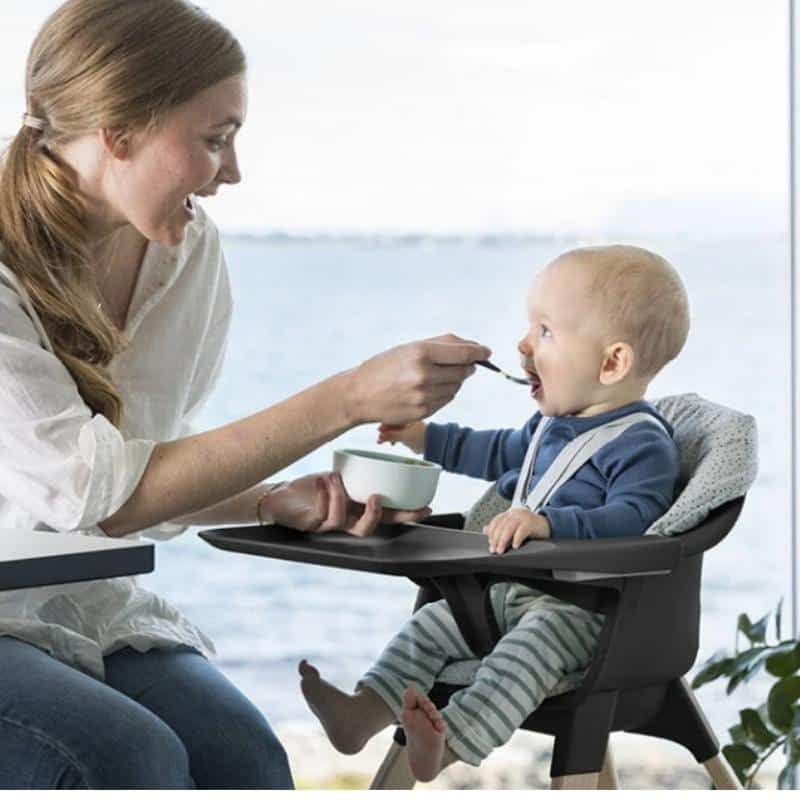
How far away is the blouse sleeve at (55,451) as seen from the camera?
5.76 ft

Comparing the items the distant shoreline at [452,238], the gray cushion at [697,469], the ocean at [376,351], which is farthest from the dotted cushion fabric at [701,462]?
the distant shoreline at [452,238]

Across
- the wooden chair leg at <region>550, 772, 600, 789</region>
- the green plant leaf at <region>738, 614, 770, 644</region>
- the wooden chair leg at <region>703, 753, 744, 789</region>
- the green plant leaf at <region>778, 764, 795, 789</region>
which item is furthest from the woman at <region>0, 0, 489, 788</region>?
the green plant leaf at <region>778, 764, 795, 789</region>

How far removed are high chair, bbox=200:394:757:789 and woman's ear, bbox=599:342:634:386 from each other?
13cm

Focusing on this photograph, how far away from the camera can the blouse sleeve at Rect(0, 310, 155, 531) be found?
175 centimetres

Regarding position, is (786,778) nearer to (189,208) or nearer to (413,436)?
(413,436)

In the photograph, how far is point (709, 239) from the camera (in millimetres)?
6262

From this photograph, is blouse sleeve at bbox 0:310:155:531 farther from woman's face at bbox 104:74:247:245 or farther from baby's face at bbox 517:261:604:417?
baby's face at bbox 517:261:604:417

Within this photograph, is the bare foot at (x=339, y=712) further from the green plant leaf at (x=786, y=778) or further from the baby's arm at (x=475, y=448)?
the green plant leaf at (x=786, y=778)

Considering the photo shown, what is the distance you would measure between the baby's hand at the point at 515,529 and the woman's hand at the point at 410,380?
17 centimetres

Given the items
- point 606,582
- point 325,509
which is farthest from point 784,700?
point 325,509

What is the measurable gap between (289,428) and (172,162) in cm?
38

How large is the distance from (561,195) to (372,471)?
13.2 ft

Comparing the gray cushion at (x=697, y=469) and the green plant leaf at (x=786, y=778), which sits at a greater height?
the gray cushion at (x=697, y=469)

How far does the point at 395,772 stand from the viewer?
2.11 meters
